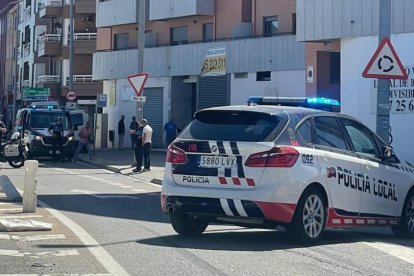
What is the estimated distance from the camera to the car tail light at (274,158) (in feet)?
34.8

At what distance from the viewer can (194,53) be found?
4178cm

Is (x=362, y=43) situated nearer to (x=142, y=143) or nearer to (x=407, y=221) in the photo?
(x=142, y=143)

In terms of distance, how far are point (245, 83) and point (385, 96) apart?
23.9 m

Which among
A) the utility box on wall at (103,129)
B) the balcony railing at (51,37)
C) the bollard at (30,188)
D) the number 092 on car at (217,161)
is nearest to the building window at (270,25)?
the utility box on wall at (103,129)

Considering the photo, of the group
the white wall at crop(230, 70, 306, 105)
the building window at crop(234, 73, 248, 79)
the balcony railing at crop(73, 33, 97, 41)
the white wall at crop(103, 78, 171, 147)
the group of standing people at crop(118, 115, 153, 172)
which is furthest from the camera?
the balcony railing at crop(73, 33, 97, 41)

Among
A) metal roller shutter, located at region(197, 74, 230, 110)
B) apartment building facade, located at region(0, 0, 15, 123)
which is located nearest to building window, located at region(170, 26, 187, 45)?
metal roller shutter, located at region(197, 74, 230, 110)

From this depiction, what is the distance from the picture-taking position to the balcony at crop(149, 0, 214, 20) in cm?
4172

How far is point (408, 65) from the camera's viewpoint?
74.5 feet

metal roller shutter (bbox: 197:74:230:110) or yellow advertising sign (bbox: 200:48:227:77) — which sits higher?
yellow advertising sign (bbox: 200:48:227:77)

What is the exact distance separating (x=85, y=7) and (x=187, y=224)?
4913 cm

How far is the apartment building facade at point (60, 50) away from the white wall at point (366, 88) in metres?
33.9

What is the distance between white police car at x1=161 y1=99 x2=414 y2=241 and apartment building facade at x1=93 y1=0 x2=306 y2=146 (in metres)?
24.0

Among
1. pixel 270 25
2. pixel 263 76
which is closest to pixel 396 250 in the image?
pixel 263 76

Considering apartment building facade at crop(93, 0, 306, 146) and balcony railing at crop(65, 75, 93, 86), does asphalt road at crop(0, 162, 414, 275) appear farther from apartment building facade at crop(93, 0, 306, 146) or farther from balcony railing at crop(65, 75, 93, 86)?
balcony railing at crop(65, 75, 93, 86)
